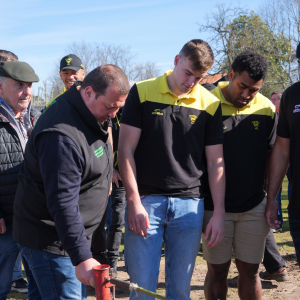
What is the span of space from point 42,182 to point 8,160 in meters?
0.97

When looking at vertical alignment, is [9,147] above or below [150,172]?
above

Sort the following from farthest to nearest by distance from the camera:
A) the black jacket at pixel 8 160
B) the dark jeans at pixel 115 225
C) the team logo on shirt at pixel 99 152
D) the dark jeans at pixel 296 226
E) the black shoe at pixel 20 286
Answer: the dark jeans at pixel 115 225, the black shoe at pixel 20 286, the black jacket at pixel 8 160, the dark jeans at pixel 296 226, the team logo on shirt at pixel 99 152

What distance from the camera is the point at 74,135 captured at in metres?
1.85

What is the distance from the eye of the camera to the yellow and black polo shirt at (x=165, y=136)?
2.42 metres

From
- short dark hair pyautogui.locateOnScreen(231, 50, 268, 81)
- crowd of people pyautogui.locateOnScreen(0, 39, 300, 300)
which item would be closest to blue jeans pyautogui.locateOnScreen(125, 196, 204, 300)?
crowd of people pyautogui.locateOnScreen(0, 39, 300, 300)

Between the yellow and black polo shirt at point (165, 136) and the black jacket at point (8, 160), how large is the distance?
0.95m

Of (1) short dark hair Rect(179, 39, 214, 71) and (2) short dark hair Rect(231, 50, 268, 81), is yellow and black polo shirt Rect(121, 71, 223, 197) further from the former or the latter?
(2) short dark hair Rect(231, 50, 268, 81)

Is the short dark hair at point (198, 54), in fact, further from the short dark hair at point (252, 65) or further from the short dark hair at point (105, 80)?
the short dark hair at point (105, 80)

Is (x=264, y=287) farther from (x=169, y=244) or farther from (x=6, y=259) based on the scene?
(x=6, y=259)

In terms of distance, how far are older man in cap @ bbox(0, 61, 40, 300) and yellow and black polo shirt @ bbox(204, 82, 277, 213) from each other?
1.54 metres

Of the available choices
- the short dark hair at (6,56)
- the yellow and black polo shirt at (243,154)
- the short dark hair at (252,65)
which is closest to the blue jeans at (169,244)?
the yellow and black polo shirt at (243,154)

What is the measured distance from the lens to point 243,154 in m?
2.77

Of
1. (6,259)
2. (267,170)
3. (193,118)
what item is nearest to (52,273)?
(6,259)

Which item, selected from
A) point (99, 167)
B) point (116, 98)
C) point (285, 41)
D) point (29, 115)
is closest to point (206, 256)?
point (99, 167)
